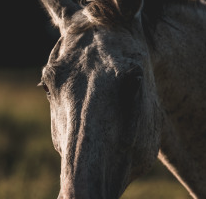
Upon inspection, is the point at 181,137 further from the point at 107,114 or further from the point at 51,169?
the point at 51,169

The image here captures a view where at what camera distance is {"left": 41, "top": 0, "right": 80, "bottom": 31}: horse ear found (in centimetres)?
397

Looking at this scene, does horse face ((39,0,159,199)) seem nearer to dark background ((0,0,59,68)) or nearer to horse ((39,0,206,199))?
horse ((39,0,206,199))

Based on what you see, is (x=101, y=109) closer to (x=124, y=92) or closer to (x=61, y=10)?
(x=124, y=92)

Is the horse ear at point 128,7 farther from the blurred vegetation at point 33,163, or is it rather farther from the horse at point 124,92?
the blurred vegetation at point 33,163

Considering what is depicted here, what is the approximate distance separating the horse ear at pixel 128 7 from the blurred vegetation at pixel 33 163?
3929 millimetres

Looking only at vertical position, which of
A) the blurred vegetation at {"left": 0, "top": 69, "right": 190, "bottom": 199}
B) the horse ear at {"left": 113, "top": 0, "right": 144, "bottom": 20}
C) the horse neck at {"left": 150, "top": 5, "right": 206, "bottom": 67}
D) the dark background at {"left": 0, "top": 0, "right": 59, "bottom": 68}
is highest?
the horse ear at {"left": 113, "top": 0, "right": 144, "bottom": 20}

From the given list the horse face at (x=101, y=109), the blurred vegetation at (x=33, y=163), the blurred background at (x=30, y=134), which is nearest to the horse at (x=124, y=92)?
the horse face at (x=101, y=109)

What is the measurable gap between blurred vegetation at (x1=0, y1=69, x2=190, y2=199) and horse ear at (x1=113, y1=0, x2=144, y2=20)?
393cm

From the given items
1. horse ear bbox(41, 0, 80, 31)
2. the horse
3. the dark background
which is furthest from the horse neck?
the dark background

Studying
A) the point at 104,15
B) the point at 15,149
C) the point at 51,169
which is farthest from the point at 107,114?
the point at 15,149

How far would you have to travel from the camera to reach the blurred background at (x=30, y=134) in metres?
7.51

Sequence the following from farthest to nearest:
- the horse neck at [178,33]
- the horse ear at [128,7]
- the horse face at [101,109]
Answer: the horse neck at [178,33]
the horse ear at [128,7]
the horse face at [101,109]

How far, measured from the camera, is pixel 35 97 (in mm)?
20594

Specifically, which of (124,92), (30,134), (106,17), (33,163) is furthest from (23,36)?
(124,92)
